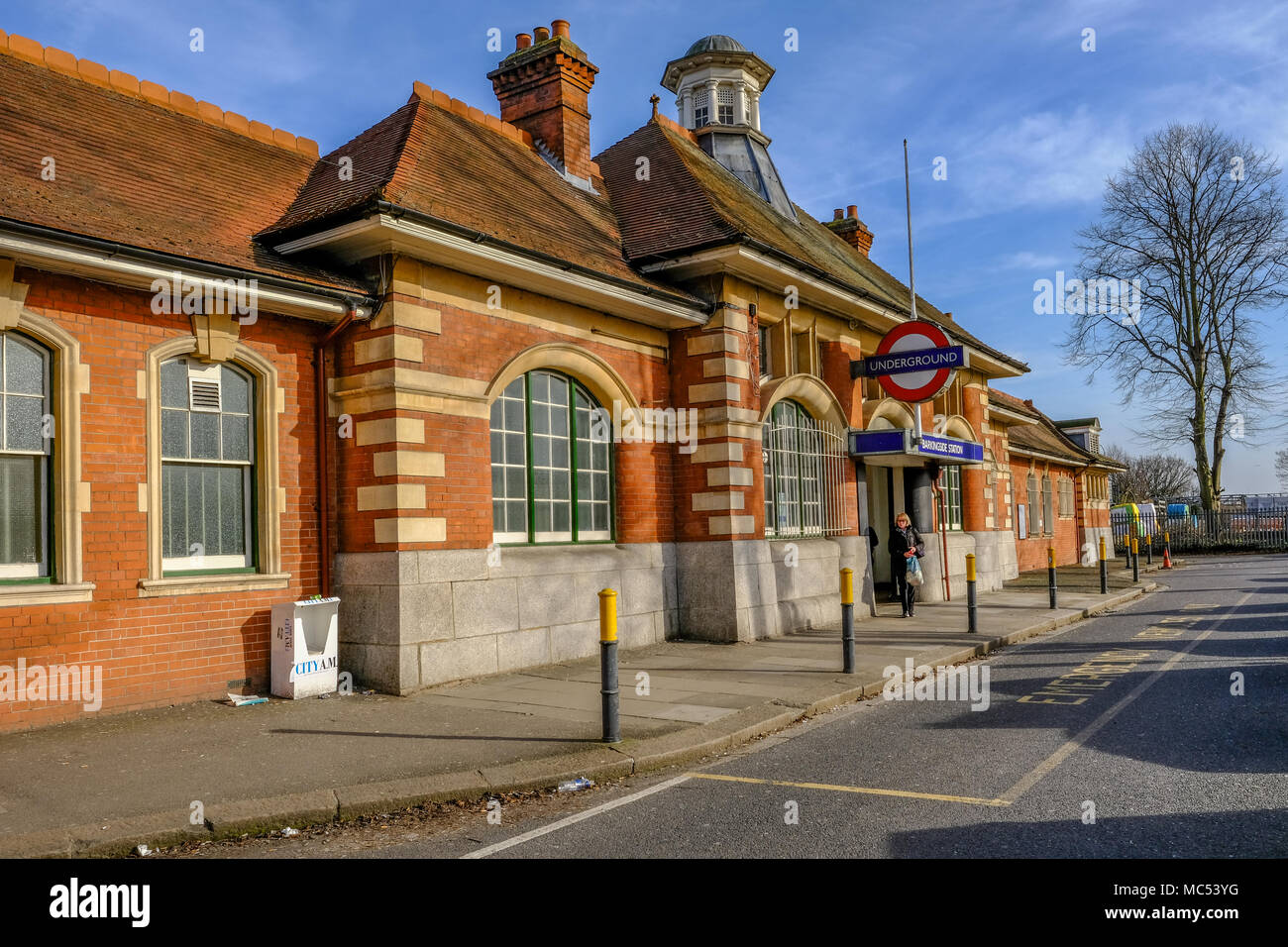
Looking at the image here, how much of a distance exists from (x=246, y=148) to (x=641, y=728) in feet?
28.8

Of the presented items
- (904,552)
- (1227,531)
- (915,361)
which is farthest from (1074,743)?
(1227,531)

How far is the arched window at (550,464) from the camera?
38.3 feet

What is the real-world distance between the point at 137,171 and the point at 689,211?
7.60m

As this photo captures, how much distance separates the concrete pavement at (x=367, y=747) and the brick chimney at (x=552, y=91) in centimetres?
849

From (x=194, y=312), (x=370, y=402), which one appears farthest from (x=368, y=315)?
(x=194, y=312)

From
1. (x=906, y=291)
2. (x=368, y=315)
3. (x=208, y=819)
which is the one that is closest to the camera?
(x=208, y=819)

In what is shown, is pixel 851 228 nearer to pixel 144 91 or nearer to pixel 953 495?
pixel 953 495

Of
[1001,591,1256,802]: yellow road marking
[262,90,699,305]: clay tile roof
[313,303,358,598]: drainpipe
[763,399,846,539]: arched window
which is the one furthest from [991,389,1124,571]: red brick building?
[313,303,358,598]: drainpipe

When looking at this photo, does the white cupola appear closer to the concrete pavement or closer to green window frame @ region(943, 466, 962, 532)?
green window frame @ region(943, 466, 962, 532)

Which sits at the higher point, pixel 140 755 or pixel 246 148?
pixel 246 148

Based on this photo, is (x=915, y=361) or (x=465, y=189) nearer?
(x=465, y=189)

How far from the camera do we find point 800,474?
16125 millimetres

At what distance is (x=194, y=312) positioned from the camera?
30.3 feet

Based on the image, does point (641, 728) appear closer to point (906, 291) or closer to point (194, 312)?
point (194, 312)
